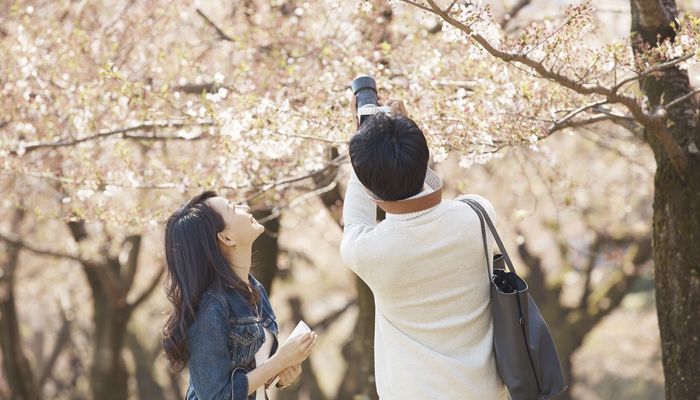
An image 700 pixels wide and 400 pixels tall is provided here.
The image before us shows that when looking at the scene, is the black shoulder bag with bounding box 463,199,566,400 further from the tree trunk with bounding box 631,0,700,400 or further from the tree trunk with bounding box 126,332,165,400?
the tree trunk with bounding box 126,332,165,400

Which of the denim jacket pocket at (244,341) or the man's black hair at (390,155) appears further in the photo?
the denim jacket pocket at (244,341)

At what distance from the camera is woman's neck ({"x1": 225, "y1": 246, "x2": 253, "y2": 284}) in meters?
2.93

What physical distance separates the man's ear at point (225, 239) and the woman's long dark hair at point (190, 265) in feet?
0.06

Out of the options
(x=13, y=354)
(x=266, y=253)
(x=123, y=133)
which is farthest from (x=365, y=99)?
(x=13, y=354)

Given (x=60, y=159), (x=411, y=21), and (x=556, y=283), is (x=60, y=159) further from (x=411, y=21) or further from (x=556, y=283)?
(x=556, y=283)

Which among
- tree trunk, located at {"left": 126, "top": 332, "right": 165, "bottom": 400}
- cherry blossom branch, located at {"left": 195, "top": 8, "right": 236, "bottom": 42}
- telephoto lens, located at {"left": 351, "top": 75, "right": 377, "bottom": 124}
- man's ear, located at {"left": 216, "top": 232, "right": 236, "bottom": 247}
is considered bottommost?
tree trunk, located at {"left": 126, "top": 332, "right": 165, "bottom": 400}

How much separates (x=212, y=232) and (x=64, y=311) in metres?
14.1

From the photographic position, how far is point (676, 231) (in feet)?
14.1

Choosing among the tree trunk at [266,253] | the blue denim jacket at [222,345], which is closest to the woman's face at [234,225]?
the blue denim jacket at [222,345]

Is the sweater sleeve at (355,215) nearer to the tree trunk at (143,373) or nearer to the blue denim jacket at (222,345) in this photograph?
the blue denim jacket at (222,345)

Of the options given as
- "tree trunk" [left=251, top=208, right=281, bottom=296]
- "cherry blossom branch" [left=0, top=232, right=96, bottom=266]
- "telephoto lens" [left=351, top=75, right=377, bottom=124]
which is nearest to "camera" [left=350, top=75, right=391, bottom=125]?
"telephoto lens" [left=351, top=75, right=377, bottom=124]

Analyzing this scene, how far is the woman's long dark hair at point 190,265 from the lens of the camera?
2791mm

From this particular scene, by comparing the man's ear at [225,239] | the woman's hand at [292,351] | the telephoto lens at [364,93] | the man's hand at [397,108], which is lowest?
the woman's hand at [292,351]

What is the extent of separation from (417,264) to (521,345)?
369mm
